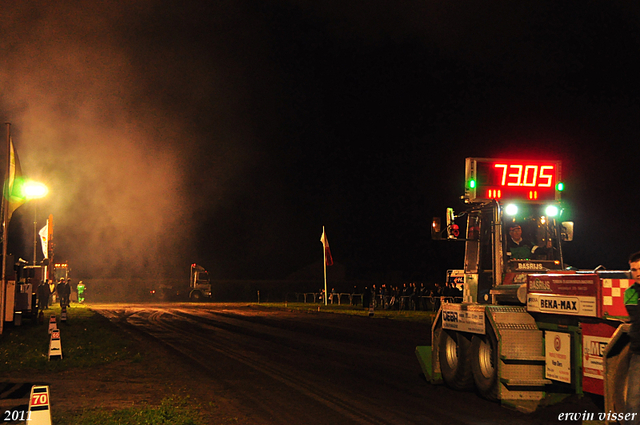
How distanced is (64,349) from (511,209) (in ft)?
36.6

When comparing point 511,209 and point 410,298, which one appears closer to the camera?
point 511,209

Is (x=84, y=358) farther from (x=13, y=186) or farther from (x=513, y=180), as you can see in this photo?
(x=513, y=180)

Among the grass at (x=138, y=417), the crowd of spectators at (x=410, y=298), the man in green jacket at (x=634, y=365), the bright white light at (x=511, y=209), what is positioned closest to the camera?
the man in green jacket at (x=634, y=365)

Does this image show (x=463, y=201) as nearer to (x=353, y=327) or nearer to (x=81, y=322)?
(x=353, y=327)

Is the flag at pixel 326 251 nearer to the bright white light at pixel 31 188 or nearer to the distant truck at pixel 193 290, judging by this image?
the distant truck at pixel 193 290

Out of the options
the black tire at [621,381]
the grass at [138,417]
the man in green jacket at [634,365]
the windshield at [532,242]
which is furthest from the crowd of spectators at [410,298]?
the man in green jacket at [634,365]

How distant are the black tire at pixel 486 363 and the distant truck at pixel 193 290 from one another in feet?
157

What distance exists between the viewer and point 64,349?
14.6m

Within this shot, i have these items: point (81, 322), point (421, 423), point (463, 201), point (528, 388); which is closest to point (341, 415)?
point (421, 423)

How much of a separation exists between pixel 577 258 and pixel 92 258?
2813 inches

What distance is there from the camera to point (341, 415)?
25.2 feet

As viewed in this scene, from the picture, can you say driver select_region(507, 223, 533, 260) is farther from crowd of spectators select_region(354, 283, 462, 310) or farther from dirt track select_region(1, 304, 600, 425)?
crowd of spectators select_region(354, 283, 462, 310)

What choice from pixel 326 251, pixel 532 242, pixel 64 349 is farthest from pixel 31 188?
pixel 326 251

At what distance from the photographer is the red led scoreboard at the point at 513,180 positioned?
9.67 meters
